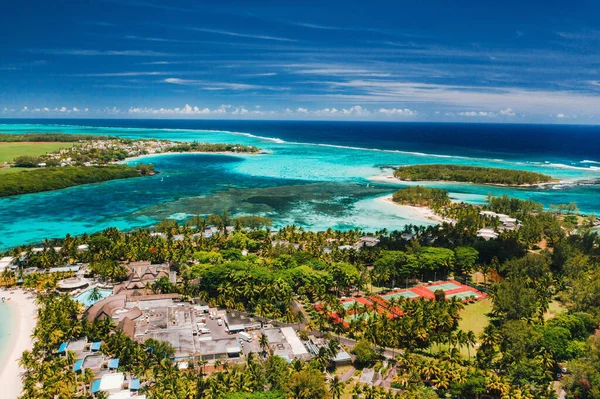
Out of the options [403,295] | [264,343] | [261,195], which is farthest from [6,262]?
[261,195]

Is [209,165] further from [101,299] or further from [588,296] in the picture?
[588,296]

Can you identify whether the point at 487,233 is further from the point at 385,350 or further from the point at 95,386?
the point at 95,386

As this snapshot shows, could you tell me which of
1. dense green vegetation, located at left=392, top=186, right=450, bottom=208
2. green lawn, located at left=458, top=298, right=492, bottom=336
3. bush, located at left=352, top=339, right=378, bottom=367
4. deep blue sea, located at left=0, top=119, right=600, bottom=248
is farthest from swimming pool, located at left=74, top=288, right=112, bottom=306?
dense green vegetation, located at left=392, top=186, right=450, bottom=208

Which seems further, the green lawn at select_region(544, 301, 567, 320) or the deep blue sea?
the deep blue sea

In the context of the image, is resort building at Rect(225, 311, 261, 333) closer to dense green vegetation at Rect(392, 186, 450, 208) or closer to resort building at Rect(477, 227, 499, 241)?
resort building at Rect(477, 227, 499, 241)

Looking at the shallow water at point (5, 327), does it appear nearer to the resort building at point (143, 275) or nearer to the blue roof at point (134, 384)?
the resort building at point (143, 275)

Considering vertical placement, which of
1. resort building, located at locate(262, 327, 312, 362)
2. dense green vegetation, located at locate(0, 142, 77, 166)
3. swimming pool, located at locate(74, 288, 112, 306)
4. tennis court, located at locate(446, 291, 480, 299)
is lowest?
resort building, located at locate(262, 327, 312, 362)

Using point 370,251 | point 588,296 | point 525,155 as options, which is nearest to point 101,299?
point 370,251

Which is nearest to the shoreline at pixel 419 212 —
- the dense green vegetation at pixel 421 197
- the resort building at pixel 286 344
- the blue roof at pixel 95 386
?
the dense green vegetation at pixel 421 197
